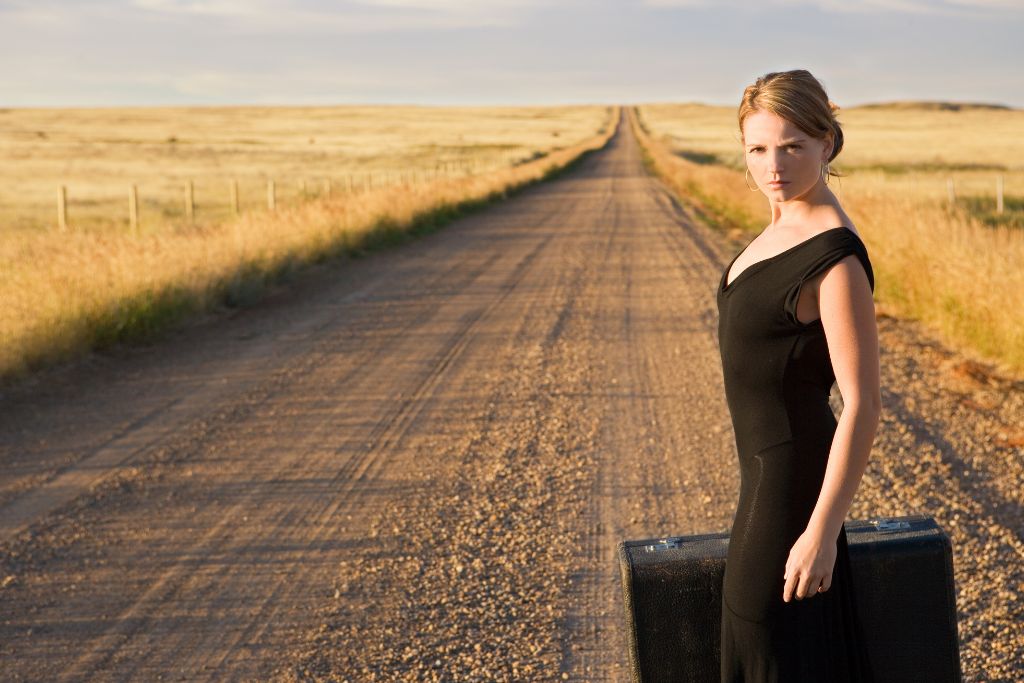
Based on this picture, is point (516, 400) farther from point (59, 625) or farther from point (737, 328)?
point (737, 328)

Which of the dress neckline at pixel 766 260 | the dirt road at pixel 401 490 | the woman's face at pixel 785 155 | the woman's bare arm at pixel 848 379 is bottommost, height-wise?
the dirt road at pixel 401 490

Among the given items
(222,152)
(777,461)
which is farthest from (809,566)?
(222,152)

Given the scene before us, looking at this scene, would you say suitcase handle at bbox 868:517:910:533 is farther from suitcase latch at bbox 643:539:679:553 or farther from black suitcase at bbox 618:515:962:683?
suitcase latch at bbox 643:539:679:553

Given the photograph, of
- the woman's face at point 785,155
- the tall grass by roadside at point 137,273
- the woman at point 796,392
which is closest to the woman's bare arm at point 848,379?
the woman at point 796,392

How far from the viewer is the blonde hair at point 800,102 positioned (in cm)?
183

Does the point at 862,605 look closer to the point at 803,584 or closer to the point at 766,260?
the point at 803,584

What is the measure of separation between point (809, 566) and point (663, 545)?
49 centimetres

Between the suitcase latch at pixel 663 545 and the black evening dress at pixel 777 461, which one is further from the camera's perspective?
the suitcase latch at pixel 663 545

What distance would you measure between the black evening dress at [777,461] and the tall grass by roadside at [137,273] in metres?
7.30

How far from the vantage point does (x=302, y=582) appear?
4.34 m

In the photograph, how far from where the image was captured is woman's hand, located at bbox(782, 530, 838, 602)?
1.80 m

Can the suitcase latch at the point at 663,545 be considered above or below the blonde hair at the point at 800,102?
below

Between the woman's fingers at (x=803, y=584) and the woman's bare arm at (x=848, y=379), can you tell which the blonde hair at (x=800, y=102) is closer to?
the woman's bare arm at (x=848, y=379)

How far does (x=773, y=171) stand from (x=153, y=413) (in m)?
6.03
